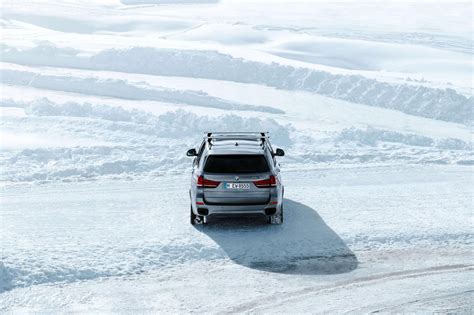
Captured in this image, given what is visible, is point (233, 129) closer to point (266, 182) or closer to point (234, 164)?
point (234, 164)

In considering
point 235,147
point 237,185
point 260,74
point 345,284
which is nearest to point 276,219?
point 237,185

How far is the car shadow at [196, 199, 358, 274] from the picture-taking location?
1035 cm

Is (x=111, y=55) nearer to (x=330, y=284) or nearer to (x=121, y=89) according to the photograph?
(x=121, y=89)

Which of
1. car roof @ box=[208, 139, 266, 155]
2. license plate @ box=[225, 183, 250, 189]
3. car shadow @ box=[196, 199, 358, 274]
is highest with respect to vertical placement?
car roof @ box=[208, 139, 266, 155]

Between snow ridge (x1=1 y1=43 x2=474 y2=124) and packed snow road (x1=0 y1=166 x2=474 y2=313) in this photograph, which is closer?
packed snow road (x1=0 y1=166 x2=474 y2=313)

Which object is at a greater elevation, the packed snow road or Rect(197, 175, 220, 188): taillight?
Rect(197, 175, 220, 188): taillight

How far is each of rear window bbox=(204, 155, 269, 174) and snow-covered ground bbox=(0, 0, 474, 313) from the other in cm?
116

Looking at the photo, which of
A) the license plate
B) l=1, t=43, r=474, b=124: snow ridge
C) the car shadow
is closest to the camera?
the car shadow

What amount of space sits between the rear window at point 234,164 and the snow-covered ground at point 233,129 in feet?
3.81

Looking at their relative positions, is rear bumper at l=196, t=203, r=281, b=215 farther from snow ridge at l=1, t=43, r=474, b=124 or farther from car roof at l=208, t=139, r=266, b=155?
snow ridge at l=1, t=43, r=474, b=124


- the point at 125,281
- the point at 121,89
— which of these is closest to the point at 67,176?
the point at 125,281

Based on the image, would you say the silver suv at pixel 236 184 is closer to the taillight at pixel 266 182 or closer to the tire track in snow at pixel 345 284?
the taillight at pixel 266 182

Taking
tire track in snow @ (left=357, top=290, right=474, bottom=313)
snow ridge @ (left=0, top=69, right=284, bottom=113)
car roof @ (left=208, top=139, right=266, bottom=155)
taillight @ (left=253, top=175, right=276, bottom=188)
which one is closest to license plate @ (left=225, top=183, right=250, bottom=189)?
taillight @ (left=253, top=175, right=276, bottom=188)

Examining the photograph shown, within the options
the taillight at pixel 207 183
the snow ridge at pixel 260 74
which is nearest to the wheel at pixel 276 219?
the taillight at pixel 207 183
